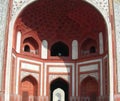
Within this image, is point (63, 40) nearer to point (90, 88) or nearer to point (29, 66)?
point (29, 66)

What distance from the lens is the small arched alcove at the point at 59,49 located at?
20188 mm

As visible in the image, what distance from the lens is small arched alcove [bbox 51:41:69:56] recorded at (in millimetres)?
20188

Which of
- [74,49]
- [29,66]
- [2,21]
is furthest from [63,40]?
[2,21]

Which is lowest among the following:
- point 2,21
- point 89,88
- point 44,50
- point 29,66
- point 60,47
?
point 89,88

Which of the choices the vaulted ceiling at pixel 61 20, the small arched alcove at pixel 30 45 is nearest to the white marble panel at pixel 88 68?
the vaulted ceiling at pixel 61 20

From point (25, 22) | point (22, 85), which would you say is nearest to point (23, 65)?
point (22, 85)

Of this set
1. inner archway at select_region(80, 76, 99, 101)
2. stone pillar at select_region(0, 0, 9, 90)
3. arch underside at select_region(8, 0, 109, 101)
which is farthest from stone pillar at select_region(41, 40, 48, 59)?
stone pillar at select_region(0, 0, 9, 90)

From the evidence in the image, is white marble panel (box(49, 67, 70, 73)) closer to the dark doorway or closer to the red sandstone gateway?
the red sandstone gateway

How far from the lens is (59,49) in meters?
20.9

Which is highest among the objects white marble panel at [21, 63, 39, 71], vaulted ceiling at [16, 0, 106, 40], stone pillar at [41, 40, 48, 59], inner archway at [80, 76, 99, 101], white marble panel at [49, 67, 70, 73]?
vaulted ceiling at [16, 0, 106, 40]

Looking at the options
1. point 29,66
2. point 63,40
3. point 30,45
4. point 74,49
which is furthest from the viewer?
point 63,40

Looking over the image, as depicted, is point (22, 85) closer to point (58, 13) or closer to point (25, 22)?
point (25, 22)

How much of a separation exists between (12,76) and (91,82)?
548 cm

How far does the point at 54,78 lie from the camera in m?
Answer: 19.0
